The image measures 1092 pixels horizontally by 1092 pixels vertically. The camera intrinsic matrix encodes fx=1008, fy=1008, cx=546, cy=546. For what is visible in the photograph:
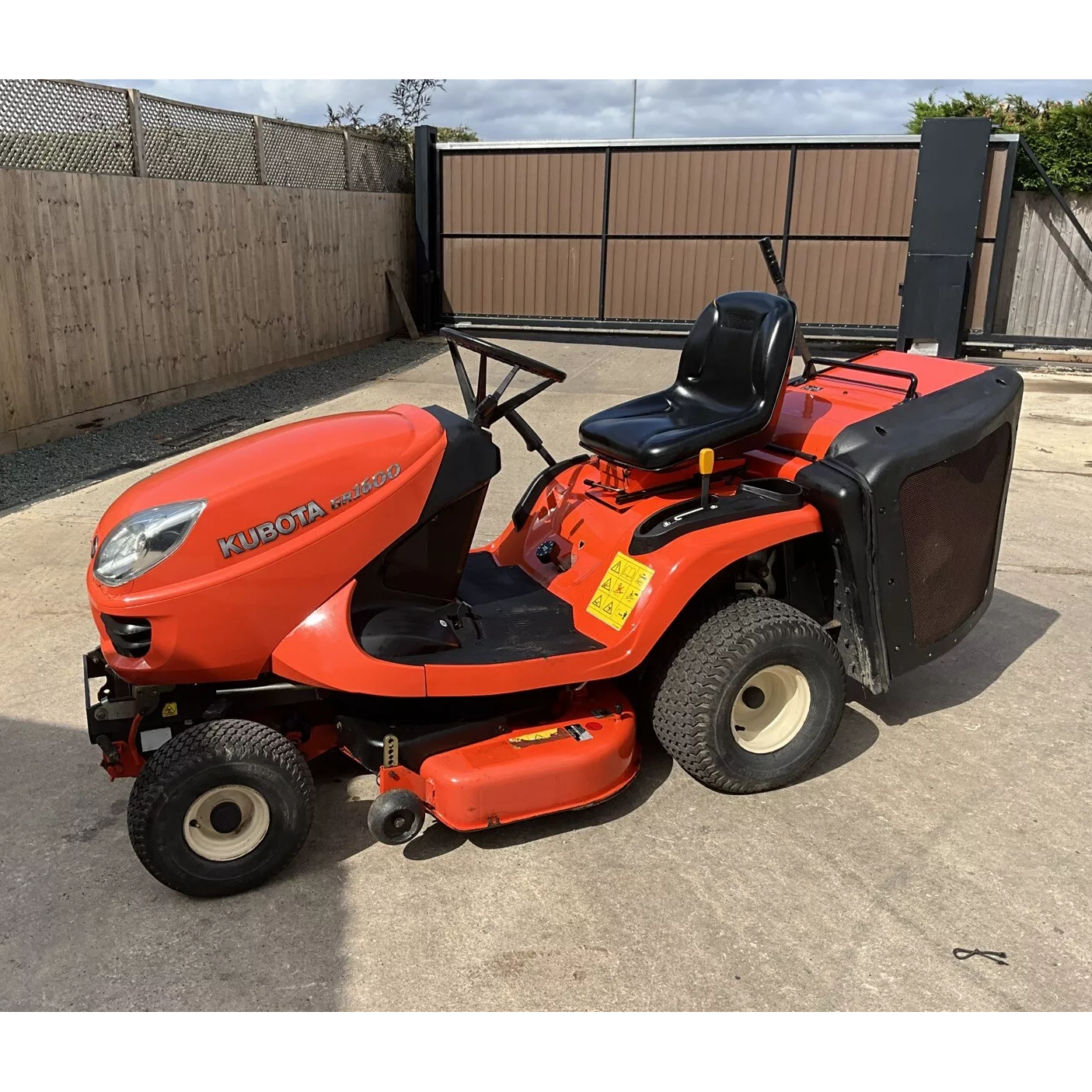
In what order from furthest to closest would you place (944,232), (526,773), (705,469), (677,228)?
1. (677,228)
2. (944,232)
3. (705,469)
4. (526,773)

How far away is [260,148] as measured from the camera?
32.5 feet

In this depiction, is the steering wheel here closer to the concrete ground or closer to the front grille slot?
the front grille slot

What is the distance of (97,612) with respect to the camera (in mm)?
2662

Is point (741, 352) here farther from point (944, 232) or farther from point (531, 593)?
point (944, 232)

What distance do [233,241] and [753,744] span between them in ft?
25.9

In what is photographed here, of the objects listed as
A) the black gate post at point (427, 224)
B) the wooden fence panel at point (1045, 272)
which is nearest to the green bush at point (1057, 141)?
the wooden fence panel at point (1045, 272)

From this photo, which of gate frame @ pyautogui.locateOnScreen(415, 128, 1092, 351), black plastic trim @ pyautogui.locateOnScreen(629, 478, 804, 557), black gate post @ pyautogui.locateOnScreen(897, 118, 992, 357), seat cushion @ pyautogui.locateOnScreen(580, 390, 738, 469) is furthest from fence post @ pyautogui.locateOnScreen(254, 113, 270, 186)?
black plastic trim @ pyautogui.locateOnScreen(629, 478, 804, 557)

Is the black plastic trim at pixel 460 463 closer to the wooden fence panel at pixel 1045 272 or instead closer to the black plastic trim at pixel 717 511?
the black plastic trim at pixel 717 511

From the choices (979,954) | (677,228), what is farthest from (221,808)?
(677,228)

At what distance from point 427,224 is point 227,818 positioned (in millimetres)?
11784

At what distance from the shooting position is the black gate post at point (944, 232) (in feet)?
37.4

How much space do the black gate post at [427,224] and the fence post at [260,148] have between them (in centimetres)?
343
